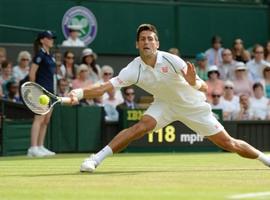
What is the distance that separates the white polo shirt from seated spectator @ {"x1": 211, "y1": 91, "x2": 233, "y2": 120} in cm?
807

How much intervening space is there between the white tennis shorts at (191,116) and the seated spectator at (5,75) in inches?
290

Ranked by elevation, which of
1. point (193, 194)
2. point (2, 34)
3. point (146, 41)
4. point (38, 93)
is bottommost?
point (193, 194)

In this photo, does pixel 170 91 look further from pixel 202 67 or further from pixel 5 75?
pixel 202 67

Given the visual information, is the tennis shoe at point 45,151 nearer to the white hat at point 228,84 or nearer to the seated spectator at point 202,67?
the white hat at point 228,84

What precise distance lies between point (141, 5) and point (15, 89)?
6.22 metres

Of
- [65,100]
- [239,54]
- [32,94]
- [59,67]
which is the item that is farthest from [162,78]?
[239,54]

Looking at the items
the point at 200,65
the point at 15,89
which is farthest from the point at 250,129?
the point at 15,89

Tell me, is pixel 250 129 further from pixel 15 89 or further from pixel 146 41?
pixel 146 41

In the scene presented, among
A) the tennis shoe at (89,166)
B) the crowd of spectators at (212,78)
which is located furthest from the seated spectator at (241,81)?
the tennis shoe at (89,166)

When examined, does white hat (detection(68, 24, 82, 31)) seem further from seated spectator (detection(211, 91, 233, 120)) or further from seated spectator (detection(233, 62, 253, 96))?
seated spectator (detection(233, 62, 253, 96))

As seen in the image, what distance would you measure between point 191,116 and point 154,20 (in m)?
12.4

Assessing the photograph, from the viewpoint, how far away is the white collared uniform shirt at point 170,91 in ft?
33.8

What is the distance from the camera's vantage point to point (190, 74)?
10000 mm

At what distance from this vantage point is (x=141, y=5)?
2264cm
